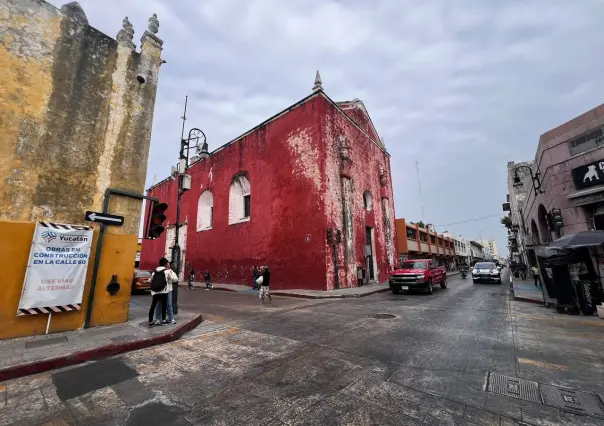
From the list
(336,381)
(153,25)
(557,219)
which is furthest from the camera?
(557,219)

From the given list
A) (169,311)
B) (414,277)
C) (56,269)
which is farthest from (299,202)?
(56,269)

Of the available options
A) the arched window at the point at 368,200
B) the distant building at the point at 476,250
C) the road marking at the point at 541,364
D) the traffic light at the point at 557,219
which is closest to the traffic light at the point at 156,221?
the road marking at the point at 541,364

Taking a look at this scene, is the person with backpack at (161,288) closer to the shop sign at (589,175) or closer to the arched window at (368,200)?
the shop sign at (589,175)

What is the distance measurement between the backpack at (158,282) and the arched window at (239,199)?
15.1 meters

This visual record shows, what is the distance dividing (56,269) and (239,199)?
16.7 m

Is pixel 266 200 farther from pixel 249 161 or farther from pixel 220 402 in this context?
pixel 220 402

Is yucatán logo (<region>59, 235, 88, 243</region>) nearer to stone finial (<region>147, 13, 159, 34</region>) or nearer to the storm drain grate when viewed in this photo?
the storm drain grate

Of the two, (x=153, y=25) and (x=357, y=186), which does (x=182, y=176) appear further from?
(x=357, y=186)

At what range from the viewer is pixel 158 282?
6.86 meters

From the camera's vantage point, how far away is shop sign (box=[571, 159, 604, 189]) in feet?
29.6

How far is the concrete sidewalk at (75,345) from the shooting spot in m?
4.40

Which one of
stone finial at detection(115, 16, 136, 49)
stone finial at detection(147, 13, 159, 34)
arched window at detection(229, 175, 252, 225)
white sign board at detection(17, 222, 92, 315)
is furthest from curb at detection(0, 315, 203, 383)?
arched window at detection(229, 175, 252, 225)

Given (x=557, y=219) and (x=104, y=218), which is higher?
(x=557, y=219)

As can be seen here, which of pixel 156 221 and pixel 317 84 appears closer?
pixel 156 221
